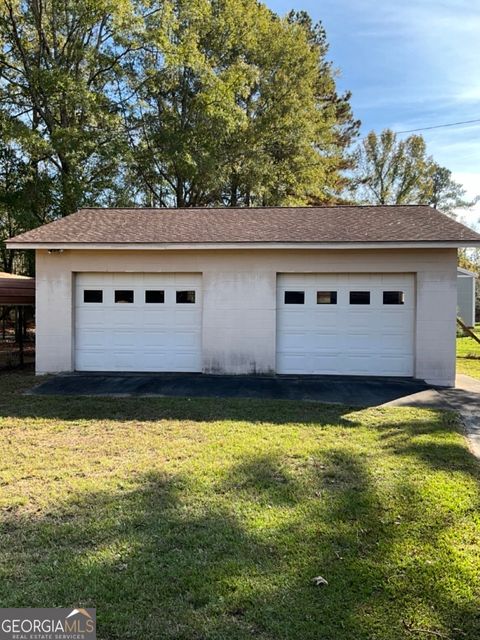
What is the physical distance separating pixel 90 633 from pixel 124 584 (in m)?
0.41

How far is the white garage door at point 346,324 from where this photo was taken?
405 inches

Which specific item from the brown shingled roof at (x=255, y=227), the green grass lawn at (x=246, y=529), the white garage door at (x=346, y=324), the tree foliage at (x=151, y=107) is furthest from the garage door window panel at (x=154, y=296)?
the tree foliage at (x=151, y=107)

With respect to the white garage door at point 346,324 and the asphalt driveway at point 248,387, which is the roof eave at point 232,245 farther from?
the asphalt driveway at point 248,387

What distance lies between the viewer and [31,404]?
315 inches

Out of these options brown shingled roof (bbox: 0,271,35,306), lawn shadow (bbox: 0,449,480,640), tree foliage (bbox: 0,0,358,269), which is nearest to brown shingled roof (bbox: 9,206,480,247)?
brown shingled roof (bbox: 0,271,35,306)

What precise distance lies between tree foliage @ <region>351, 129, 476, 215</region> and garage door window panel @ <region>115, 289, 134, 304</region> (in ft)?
91.4

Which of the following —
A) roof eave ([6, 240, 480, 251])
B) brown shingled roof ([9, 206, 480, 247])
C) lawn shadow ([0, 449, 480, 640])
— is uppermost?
brown shingled roof ([9, 206, 480, 247])

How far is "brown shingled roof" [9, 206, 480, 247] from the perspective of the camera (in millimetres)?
9992

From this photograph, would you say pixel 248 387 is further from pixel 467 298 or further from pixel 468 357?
pixel 467 298

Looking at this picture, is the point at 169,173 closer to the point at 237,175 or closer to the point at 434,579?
the point at 237,175

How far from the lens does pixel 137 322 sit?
1081 cm

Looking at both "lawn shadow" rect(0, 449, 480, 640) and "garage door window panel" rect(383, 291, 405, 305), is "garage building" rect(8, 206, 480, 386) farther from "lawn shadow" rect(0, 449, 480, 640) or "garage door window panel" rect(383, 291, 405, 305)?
"lawn shadow" rect(0, 449, 480, 640)

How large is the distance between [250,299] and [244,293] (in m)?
0.19

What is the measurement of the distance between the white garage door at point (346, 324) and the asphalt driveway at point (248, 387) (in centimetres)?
38
